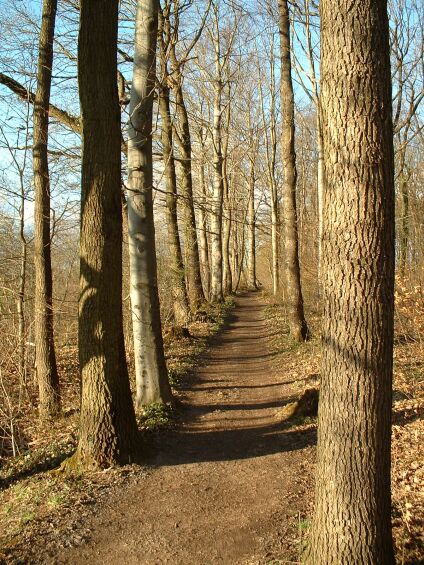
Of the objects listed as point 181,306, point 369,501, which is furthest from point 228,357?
point 369,501

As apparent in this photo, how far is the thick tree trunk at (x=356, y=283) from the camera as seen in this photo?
3.09m

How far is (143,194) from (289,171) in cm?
606

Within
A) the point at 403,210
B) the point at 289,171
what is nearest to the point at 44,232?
the point at 289,171

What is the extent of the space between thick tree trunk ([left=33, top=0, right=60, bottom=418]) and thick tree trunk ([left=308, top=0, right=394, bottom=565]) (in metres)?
6.61

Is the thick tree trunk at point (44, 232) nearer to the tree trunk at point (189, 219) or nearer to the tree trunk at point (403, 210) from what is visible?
the tree trunk at point (189, 219)

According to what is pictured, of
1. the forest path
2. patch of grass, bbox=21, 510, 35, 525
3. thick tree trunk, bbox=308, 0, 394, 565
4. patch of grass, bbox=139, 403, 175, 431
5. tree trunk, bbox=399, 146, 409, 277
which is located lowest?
the forest path

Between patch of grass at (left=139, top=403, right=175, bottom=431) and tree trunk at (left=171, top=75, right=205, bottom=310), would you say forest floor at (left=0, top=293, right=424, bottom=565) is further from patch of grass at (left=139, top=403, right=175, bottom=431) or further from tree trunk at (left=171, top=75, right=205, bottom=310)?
tree trunk at (left=171, top=75, right=205, bottom=310)

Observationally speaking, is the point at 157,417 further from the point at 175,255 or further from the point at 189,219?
the point at 189,219

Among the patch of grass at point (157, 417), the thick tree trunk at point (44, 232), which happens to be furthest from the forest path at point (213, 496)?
the thick tree trunk at point (44, 232)

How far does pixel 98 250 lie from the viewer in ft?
18.5

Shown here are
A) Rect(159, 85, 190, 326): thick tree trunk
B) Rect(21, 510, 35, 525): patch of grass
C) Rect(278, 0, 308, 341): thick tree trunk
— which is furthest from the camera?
Rect(159, 85, 190, 326): thick tree trunk

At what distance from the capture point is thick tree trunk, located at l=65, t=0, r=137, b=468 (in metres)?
5.60

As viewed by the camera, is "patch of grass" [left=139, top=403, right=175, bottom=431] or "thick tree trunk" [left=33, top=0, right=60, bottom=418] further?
"thick tree trunk" [left=33, top=0, right=60, bottom=418]

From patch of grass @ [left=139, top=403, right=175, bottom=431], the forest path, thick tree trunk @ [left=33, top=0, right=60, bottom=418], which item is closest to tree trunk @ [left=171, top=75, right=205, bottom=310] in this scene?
thick tree trunk @ [left=33, top=0, right=60, bottom=418]
